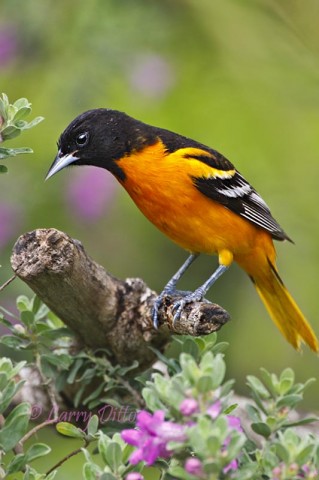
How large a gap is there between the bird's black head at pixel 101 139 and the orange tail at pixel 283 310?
2.93 ft

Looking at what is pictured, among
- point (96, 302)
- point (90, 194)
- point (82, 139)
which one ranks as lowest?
point (90, 194)

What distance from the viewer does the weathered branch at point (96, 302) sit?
2.54 metres

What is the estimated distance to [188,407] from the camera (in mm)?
1616

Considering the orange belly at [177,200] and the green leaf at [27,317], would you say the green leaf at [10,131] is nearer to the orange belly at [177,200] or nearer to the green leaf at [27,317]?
the green leaf at [27,317]

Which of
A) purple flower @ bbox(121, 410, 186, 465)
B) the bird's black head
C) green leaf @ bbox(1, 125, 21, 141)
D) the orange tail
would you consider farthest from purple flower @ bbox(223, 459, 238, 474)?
the orange tail

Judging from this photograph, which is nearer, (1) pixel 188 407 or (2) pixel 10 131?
(1) pixel 188 407

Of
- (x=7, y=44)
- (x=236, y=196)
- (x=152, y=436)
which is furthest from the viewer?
(x=7, y=44)

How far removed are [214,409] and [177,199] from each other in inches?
77.2

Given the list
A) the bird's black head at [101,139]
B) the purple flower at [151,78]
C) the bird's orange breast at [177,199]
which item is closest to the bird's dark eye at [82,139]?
the bird's black head at [101,139]

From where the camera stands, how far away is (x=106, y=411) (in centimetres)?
293

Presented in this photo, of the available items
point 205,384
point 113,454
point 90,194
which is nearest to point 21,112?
point 113,454

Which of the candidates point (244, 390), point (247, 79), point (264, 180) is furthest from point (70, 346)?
point (247, 79)

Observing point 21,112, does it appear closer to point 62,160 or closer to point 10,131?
point 10,131

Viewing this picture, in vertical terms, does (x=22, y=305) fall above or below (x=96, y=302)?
below
